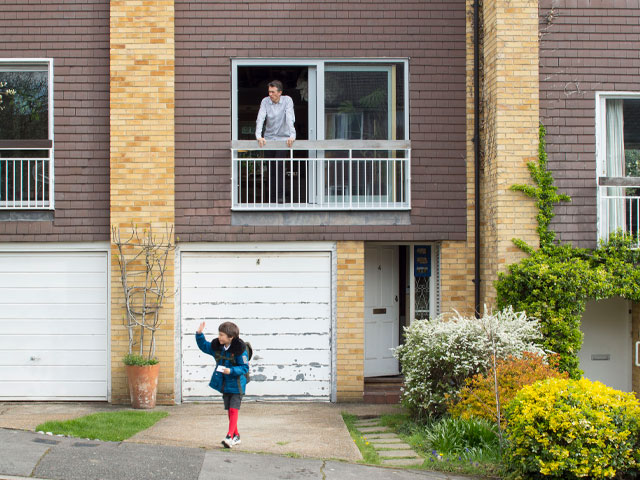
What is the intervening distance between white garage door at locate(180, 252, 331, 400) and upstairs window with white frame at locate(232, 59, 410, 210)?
88 centimetres

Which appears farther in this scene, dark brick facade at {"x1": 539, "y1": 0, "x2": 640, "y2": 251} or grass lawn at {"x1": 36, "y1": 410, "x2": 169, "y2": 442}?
dark brick facade at {"x1": 539, "y1": 0, "x2": 640, "y2": 251}

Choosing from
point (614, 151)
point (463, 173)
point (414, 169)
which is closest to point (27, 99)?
point (414, 169)

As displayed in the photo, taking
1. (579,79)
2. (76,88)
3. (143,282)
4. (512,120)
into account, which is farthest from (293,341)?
(579,79)

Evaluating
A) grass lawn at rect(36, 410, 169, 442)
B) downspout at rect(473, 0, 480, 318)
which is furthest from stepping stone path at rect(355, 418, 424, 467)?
grass lawn at rect(36, 410, 169, 442)

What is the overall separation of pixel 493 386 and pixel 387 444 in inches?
51.9

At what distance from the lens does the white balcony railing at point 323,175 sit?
10.3 meters

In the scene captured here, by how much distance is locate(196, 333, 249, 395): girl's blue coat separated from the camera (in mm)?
7344

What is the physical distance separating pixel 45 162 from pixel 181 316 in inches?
114

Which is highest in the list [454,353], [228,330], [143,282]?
[143,282]

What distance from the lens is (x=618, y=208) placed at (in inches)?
392

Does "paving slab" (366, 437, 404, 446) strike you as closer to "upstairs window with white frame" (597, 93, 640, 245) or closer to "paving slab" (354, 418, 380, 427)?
"paving slab" (354, 418, 380, 427)

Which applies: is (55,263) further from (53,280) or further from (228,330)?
(228,330)

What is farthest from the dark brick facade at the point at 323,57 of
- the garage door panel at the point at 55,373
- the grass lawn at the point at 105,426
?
the grass lawn at the point at 105,426

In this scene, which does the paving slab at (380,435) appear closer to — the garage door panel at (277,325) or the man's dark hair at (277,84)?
the garage door panel at (277,325)
